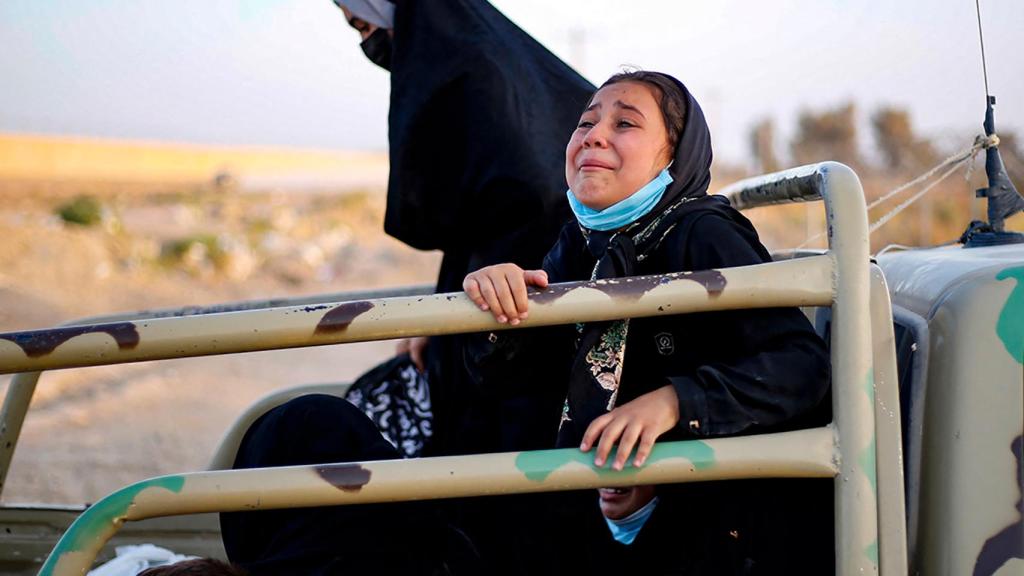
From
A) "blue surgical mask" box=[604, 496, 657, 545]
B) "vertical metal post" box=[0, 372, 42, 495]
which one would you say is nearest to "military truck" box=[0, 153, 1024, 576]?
"blue surgical mask" box=[604, 496, 657, 545]

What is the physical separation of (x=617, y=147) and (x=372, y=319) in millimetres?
659

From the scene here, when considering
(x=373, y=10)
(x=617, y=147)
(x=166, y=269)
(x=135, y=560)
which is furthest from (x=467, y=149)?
(x=166, y=269)

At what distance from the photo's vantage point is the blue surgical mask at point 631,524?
1747mm

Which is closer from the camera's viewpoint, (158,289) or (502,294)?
(502,294)

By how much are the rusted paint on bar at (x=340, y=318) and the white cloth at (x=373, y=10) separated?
1.57 metres

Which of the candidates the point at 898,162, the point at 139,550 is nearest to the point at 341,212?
the point at 898,162

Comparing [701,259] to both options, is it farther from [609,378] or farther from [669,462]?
[669,462]

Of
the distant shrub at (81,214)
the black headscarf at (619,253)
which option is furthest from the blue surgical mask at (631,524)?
the distant shrub at (81,214)

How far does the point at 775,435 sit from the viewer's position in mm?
1420

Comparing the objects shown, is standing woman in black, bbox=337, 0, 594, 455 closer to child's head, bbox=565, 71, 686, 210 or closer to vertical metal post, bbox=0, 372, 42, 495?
child's head, bbox=565, 71, 686, 210

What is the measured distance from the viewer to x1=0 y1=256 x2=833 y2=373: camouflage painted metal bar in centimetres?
141

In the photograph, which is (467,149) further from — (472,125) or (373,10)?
(373,10)

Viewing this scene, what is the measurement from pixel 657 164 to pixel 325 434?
2.52 feet

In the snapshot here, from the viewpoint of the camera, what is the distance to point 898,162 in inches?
1088
